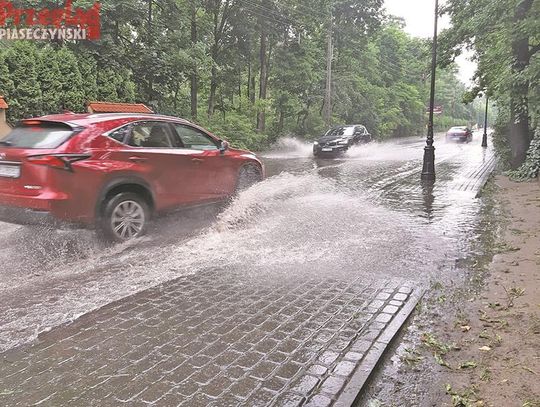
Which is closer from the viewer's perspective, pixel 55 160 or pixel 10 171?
pixel 55 160

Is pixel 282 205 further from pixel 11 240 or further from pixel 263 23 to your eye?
pixel 263 23

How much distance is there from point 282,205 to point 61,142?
16.7ft

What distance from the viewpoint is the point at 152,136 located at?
7023 mm

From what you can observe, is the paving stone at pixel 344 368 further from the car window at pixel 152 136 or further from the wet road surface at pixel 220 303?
the car window at pixel 152 136

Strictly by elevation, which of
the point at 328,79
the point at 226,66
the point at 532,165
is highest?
the point at 226,66

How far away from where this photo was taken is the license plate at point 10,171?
589cm

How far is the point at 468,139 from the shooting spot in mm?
41938

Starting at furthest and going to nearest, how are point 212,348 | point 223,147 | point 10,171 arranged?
point 223,147 → point 10,171 → point 212,348

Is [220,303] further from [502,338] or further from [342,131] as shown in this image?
[342,131]

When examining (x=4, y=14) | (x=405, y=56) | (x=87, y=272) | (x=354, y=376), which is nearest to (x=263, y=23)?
(x=4, y=14)

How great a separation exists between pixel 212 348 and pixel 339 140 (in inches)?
802

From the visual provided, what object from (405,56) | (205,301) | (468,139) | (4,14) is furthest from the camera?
(405,56)

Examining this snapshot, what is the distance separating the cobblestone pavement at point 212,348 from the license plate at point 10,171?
2510 mm

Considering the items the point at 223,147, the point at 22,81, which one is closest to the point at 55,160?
the point at 223,147
